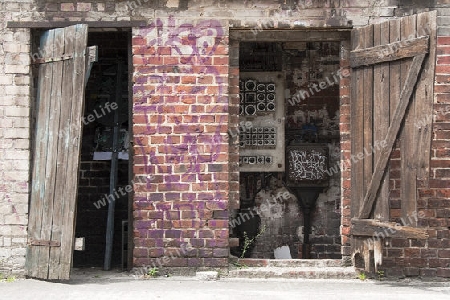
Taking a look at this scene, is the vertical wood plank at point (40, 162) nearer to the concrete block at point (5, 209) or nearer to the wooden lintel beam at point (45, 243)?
the wooden lintel beam at point (45, 243)

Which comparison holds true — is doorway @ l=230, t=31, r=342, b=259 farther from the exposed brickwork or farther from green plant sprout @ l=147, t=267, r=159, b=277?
green plant sprout @ l=147, t=267, r=159, b=277

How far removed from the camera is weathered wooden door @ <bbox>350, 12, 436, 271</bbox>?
5.72 m

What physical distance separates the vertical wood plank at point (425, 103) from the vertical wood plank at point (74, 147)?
3.17 m

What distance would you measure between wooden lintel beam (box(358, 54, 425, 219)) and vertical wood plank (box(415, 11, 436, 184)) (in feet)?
0.23

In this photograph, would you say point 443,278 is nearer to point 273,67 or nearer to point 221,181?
point 221,181

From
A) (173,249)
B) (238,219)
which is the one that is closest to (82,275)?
(173,249)

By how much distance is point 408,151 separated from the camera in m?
5.82

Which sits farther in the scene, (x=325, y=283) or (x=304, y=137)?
(x=304, y=137)

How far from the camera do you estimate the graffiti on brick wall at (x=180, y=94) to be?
6.48m

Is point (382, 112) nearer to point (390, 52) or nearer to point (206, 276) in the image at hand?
point (390, 52)

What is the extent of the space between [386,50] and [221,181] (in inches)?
80.9

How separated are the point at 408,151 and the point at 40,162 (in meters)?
3.55

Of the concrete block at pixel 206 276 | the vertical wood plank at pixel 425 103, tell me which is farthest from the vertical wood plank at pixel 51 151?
the vertical wood plank at pixel 425 103

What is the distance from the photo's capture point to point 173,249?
647 cm
